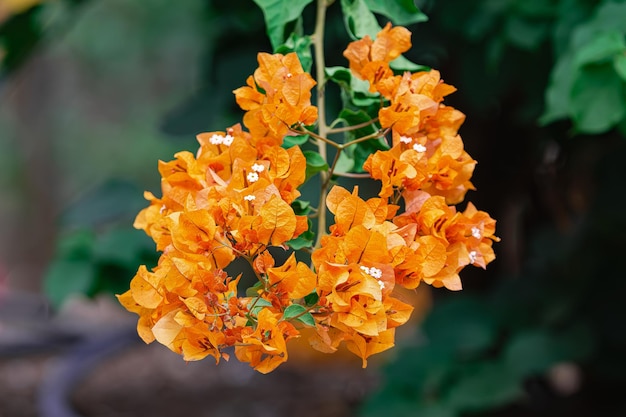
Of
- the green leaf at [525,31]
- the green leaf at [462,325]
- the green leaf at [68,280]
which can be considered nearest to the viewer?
the green leaf at [525,31]

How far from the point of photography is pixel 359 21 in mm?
731

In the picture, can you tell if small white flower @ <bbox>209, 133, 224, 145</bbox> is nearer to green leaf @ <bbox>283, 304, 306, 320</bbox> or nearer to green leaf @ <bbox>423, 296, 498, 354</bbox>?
green leaf @ <bbox>283, 304, 306, 320</bbox>

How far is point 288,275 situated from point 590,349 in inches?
50.9

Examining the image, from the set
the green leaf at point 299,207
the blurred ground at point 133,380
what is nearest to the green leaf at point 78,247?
the blurred ground at point 133,380

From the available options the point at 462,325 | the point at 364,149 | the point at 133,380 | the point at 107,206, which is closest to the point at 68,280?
the point at 107,206

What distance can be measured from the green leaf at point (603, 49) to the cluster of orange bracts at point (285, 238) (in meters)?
0.38

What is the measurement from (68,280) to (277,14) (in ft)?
3.16

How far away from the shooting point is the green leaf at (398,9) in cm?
76

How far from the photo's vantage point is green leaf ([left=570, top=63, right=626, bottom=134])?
919 mm

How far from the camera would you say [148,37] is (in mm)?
Answer: 5055

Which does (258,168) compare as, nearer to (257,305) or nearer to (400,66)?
(257,305)

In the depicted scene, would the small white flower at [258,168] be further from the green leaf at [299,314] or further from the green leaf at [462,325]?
the green leaf at [462,325]

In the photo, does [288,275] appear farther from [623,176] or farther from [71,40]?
[71,40]

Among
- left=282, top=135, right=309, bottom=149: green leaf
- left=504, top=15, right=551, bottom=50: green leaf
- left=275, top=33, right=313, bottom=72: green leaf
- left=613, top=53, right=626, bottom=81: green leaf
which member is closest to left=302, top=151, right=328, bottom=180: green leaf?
→ left=282, top=135, right=309, bottom=149: green leaf
